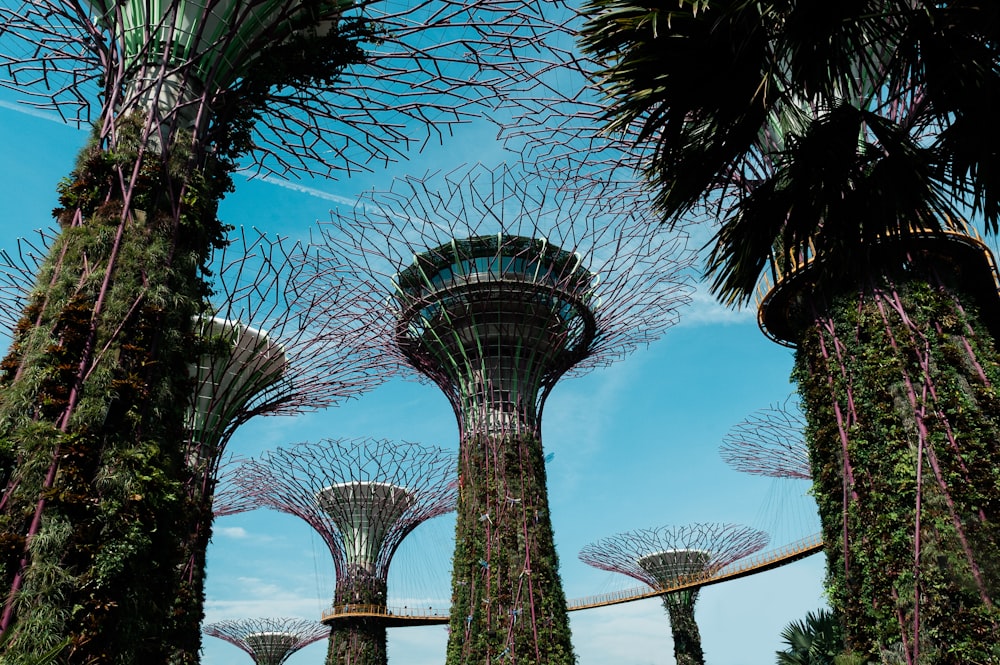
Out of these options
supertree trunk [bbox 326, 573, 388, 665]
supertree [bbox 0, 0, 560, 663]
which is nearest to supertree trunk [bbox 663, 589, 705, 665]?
supertree trunk [bbox 326, 573, 388, 665]

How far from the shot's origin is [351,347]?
18.5 metres

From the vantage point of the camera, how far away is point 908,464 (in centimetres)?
785

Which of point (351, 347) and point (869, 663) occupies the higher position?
point (351, 347)

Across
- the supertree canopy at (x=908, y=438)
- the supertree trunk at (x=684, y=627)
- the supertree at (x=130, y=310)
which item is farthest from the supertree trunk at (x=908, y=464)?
the supertree trunk at (x=684, y=627)

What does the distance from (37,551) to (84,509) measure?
1.31 feet

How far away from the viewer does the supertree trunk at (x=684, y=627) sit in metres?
32.8

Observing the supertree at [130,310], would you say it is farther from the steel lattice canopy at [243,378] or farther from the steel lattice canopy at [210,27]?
the steel lattice canopy at [243,378]

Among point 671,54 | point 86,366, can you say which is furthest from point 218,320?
point 671,54

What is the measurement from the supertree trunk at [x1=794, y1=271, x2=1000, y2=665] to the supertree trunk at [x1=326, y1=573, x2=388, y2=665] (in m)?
23.8

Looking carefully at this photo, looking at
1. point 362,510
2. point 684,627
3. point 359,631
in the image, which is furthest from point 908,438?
point 684,627

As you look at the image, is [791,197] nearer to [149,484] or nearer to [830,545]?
[830,545]

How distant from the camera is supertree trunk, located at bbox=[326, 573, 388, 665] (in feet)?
92.9

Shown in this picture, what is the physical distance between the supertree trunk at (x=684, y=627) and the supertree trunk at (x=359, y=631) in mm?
13460

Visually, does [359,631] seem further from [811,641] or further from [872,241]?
[872,241]
